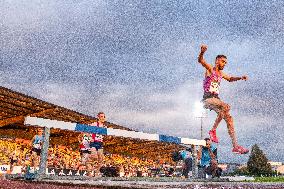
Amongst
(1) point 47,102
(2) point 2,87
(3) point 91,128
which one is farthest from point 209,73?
(1) point 47,102

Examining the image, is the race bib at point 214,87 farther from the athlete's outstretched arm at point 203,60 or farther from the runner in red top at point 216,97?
the athlete's outstretched arm at point 203,60

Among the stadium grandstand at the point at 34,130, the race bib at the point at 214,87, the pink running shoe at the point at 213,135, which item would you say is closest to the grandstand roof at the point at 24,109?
the stadium grandstand at the point at 34,130

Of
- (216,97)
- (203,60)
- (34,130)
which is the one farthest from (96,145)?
(34,130)

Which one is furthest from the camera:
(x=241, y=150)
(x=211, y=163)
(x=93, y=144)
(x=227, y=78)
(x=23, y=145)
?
(x=23, y=145)

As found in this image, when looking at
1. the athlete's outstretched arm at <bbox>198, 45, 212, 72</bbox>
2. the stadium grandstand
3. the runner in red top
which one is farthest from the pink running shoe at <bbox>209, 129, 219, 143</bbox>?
the stadium grandstand

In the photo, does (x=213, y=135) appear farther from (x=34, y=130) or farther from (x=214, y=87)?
(x=34, y=130)

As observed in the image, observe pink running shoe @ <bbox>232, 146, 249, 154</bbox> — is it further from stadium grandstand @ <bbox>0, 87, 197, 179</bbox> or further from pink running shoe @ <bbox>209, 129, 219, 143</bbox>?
stadium grandstand @ <bbox>0, 87, 197, 179</bbox>

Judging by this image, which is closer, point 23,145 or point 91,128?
point 91,128

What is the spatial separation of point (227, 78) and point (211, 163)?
3517 mm

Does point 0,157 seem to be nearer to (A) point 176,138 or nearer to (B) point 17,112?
(B) point 17,112

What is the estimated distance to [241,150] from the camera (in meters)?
6.21

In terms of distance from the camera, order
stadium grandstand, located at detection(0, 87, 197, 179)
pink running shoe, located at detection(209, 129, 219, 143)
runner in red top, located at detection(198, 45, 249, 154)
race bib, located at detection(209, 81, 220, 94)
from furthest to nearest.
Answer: stadium grandstand, located at detection(0, 87, 197, 179), pink running shoe, located at detection(209, 129, 219, 143), race bib, located at detection(209, 81, 220, 94), runner in red top, located at detection(198, 45, 249, 154)

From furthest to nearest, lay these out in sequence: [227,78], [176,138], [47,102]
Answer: [47,102] < [176,138] < [227,78]

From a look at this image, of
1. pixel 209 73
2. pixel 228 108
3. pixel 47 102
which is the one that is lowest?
pixel 228 108
